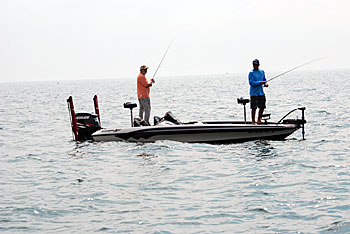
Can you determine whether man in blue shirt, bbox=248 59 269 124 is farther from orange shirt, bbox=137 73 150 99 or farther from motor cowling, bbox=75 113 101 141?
motor cowling, bbox=75 113 101 141

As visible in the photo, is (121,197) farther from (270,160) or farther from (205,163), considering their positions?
(270,160)

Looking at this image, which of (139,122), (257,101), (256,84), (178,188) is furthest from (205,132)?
(178,188)

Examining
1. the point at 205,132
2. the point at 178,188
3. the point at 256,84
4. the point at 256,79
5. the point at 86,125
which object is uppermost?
the point at 256,79

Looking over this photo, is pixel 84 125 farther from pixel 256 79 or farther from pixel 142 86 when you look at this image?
pixel 256 79

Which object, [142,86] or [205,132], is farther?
[142,86]

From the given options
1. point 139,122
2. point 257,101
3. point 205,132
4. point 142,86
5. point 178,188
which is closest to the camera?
point 178,188

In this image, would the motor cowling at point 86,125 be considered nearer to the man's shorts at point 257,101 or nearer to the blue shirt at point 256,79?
the man's shorts at point 257,101

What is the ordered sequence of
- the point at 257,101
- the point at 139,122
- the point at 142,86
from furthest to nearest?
1. the point at 142,86
2. the point at 139,122
3. the point at 257,101

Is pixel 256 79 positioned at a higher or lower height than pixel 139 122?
higher

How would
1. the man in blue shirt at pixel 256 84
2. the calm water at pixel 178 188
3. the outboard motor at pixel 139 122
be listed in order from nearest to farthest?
the calm water at pixel 178 188
the man in blue shirt at pixel 256 84
the outboard motor at pixel 139 122

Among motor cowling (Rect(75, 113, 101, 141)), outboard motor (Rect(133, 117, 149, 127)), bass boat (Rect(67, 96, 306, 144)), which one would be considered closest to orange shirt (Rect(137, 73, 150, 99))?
outboard motor (Rect(133, 117, 149, 127))

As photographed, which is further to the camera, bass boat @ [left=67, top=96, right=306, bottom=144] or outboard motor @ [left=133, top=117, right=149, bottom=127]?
outboard motor @ [left=133, top=117, right=149, bottom=127]

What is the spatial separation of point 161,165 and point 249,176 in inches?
80.2

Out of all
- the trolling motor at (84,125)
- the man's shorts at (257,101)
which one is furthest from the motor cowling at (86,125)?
the man's shorts at (257,101)
